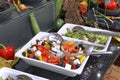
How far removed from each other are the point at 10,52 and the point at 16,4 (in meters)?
0.35

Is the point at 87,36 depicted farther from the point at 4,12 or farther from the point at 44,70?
the point at 4,12

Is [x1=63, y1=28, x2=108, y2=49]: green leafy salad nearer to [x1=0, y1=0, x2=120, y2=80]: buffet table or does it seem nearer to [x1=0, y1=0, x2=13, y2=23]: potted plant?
[x1=0, y1=0, x2=120, y2=80]: buffet table

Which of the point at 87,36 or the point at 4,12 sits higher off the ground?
the point at 4,12

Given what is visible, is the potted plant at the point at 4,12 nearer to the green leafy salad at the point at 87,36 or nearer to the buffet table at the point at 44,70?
the buffet table at the point at 44,70

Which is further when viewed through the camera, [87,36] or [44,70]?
[87,36]

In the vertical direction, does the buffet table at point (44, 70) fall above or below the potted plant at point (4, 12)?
below

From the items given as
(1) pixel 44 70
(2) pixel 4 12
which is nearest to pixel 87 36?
(1) pixel 44 70

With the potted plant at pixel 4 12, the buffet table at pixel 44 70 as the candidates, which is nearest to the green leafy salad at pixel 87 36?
the buffet table at pixel 44 70

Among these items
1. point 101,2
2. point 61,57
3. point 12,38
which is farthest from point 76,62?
point 101,2

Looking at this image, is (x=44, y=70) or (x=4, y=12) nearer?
(x=44, y=70)

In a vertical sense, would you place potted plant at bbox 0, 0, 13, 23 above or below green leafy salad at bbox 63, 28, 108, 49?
above

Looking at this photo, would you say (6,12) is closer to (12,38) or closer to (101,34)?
(12,38)

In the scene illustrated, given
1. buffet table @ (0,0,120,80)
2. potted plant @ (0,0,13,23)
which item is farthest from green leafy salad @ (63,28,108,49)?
potted plant @ (0,0,13,23)

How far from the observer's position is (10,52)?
105 cm
